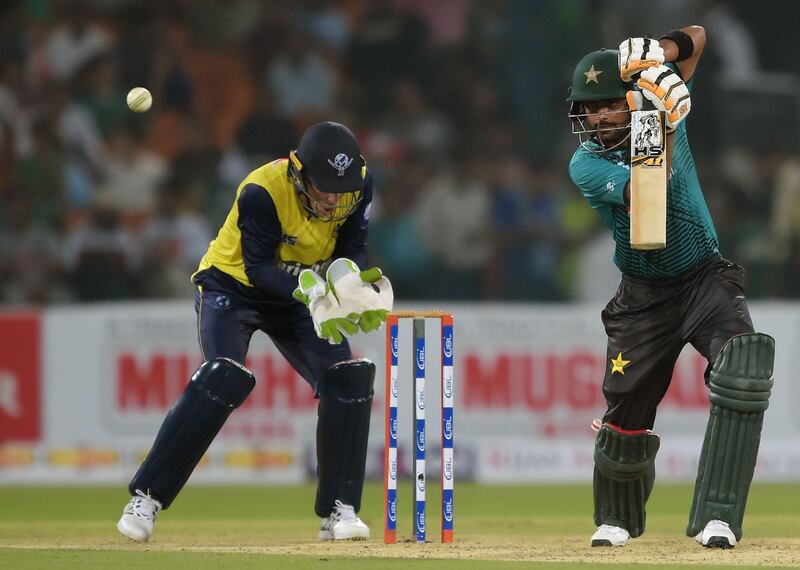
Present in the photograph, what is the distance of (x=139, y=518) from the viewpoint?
5691 millimetres

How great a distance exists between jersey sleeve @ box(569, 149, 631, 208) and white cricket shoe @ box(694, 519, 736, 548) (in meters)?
1.16

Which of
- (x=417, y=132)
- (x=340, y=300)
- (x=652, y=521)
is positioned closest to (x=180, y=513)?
(x=652, y=521)

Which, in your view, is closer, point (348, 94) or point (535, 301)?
point (535, 301)

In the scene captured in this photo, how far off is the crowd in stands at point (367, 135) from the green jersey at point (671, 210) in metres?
5.62

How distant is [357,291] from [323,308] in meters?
0.14

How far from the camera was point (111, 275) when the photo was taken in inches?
436

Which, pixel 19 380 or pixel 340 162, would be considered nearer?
pixel 340 162

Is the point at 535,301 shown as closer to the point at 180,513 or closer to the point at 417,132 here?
the point at 417,132

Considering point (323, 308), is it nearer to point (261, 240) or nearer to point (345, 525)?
point (261, 240)

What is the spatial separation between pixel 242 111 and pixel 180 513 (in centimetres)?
461

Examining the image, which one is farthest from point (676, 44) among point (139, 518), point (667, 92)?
point (139, 518)

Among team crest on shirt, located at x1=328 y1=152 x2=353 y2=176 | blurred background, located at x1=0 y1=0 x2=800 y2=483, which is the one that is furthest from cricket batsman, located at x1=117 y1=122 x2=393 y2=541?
blurred background, located at x1=0 y1=0 x2=800 y2=483

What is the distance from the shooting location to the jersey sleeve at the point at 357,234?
584 centimetres

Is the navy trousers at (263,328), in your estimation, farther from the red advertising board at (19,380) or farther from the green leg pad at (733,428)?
the red advertising board at (19,380)
